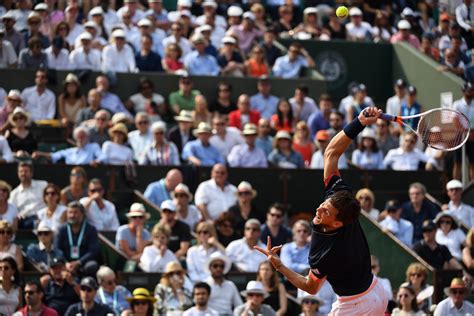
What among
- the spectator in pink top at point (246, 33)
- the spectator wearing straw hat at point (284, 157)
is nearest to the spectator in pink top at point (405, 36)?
the spectator in pink top at point (246, 33)

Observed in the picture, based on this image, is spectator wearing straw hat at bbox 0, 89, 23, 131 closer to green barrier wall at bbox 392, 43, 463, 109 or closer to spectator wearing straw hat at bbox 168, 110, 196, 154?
spectator wearing straw hat at bbox 168, 110, 196, 154

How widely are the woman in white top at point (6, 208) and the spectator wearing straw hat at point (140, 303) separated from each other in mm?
2562

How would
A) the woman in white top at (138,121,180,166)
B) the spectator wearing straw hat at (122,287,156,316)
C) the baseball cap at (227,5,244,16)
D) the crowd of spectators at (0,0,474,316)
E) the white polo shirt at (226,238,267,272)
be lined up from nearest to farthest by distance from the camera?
the spectator wearing straw hat at (122,287,156,316), the crowd of spectators at (0,0,474,316), the white polo shirt at (226,238,267,272), the woman in white top at (138,121,180,166), the baseball cap at (227,5,244,16)

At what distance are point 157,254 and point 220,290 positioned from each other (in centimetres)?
102

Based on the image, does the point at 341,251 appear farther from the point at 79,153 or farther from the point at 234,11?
the point at 234,11

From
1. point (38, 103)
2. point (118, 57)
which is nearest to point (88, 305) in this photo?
point (38, 103)

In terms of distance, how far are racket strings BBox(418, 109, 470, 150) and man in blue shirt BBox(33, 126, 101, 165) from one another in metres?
8.10

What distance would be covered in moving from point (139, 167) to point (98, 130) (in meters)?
0.81

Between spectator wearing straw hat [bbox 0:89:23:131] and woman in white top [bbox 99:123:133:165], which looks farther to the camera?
spectator wearing straw hat [bbox 0:89:23:131]

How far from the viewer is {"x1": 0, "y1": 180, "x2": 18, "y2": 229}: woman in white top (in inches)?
587

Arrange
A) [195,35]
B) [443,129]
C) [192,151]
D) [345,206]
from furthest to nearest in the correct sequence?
1. [195,35]
2. [192,151]
3. [443,129]
4. [345,206]

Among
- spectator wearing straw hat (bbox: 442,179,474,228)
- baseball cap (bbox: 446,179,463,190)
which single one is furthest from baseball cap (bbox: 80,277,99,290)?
baseball cap (bbox: 446,179,463,190)

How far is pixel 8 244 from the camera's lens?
Result: 14.0 metres

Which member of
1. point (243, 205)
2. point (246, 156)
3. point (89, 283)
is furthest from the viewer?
point (246, 156)
